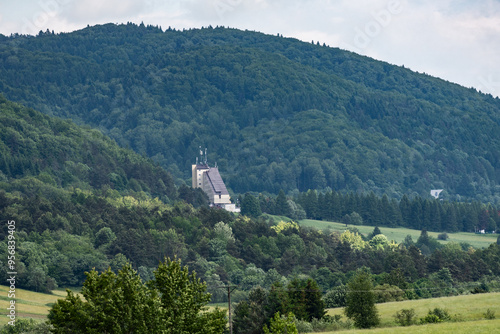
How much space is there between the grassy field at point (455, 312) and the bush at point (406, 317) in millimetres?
726

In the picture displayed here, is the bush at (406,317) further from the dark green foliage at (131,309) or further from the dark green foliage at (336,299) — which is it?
the dark green foliage at (131,309)

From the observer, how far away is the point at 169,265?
2643 inches

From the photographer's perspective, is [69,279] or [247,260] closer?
[69,279]

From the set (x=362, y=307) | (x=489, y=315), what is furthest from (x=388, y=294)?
(x=489, y=315)

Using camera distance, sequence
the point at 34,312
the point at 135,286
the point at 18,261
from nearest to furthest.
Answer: the point at 135,286
the point at 34,312
the point at 18,261

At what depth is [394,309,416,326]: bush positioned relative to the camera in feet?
280

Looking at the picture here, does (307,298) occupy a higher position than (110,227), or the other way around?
(110,227)

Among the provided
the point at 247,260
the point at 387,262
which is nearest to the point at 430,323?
the point at 387,262

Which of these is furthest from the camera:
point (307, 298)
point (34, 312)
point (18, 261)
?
point (18, 261)

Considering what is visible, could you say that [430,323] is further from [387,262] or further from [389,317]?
[387,262]

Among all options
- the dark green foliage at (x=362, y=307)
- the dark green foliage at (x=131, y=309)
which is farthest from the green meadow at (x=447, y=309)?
the dark green foliage at (x=131, y=309)

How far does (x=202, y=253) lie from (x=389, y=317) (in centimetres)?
9650

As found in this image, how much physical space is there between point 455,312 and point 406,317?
515cm

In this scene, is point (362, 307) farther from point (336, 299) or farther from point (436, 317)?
point (336, 299)
